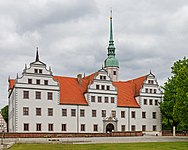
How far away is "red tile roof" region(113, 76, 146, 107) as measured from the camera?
61200mm

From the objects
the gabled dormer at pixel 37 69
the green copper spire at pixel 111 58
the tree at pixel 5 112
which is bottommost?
the tree at pixel 5 112

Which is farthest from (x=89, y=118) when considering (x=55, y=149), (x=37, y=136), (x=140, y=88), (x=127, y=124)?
(x=55, y=149)

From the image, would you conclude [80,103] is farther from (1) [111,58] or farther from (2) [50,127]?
(1) [111,58]

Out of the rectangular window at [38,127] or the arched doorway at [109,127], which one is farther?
the arched doorway at [109,127]

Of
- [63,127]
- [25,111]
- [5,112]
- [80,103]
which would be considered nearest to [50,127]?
[63,127]

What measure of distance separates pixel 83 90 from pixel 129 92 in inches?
369

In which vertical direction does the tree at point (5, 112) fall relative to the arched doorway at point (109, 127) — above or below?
above

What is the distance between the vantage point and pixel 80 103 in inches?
2226

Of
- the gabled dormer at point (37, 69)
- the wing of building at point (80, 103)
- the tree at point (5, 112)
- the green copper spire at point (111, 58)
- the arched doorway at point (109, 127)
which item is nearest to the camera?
the wing of building at point (80, 103)

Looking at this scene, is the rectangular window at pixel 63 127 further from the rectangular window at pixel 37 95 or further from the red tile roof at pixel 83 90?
the rectangular window at pixel 37 95

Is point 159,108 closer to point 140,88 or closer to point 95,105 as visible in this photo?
point 140,88

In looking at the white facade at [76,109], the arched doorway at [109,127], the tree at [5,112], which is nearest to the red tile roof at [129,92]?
the white facade at [76,109]

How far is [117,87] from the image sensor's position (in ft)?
210

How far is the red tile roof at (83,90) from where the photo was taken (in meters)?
56.8
